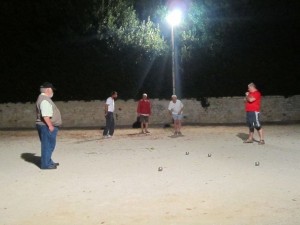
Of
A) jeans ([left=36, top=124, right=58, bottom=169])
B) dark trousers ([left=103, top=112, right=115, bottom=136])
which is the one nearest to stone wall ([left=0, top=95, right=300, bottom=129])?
dark trousers ([left=103, top=112, right=115, bottom=136])

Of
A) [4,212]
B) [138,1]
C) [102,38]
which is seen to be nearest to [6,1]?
[102,38]

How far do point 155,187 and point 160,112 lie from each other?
17.8 metres

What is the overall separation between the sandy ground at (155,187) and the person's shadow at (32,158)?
3cm

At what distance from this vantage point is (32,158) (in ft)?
37.8

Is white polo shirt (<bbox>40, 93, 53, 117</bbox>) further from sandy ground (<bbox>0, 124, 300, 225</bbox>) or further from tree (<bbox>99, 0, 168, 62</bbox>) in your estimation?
tree (<bbox>99, 0, 168, 62</bbox>)

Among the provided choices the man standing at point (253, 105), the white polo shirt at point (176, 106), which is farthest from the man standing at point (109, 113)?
the man standing at point (253, 105)

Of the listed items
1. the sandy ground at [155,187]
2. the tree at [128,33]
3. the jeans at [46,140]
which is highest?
the tree at [128,33]

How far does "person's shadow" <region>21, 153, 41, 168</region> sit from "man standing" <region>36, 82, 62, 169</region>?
985 millimetres

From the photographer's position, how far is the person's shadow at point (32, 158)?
10.6 metres

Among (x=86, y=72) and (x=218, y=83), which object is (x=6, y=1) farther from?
(x=218, y=83)

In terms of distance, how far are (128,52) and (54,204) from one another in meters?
20.7

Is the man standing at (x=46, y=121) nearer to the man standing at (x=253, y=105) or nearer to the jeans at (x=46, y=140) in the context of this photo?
the jeans at (x=46, y=140)

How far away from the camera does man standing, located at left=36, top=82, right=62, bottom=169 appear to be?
890cm

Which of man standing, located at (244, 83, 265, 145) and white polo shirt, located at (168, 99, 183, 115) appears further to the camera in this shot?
white polo shirt, located at (168, 99, 183, 115)
